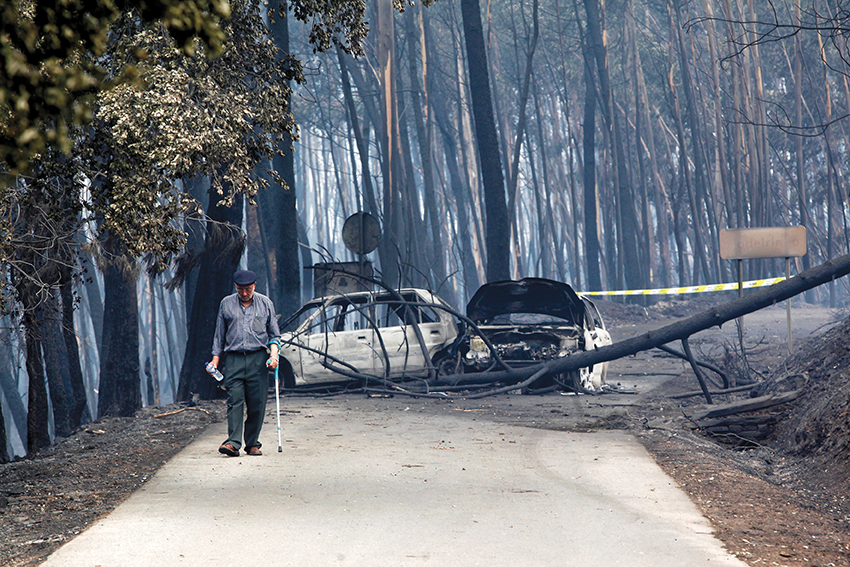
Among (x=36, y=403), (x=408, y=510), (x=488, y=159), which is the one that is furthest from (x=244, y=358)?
(x=488, y=159)

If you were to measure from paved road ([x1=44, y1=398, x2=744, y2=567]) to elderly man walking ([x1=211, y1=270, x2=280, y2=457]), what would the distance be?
1.06ft

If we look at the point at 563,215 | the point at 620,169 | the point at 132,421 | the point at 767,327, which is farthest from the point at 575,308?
the point at 563,215

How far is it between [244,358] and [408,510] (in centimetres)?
291

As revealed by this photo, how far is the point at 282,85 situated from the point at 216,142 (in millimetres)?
1173

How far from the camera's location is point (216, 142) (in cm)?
784

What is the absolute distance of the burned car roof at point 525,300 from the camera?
14820 mm

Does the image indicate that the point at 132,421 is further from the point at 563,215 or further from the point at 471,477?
the point at 563,215

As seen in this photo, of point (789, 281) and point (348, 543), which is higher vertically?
point (789, 281)

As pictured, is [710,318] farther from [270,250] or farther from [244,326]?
[270,250]

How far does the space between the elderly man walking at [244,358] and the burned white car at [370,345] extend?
5602 millimetres

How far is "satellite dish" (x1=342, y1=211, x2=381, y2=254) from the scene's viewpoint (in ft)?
54.2

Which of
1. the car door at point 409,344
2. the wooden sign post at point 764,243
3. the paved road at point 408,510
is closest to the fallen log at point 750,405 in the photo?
the paved road at point 408,510

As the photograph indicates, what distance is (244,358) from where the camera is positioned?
8.26 metres

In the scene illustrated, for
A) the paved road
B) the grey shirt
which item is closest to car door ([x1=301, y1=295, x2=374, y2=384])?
the paved road
